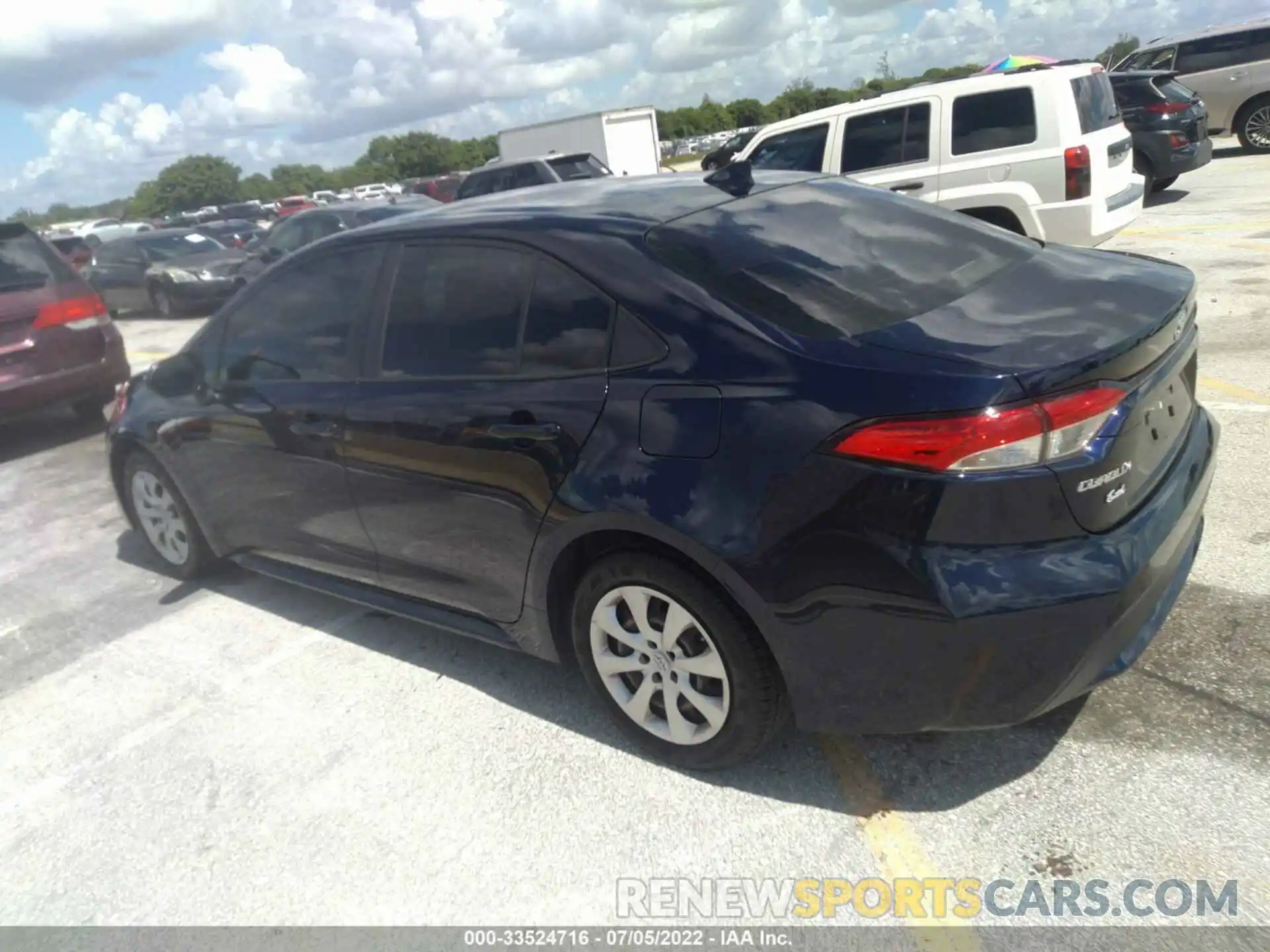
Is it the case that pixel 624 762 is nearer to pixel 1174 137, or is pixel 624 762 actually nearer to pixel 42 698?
pixel 42 698

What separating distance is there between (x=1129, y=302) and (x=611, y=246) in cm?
148

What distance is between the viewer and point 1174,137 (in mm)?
12609

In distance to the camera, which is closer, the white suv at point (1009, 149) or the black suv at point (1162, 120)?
the white suv at point (1009, 149)

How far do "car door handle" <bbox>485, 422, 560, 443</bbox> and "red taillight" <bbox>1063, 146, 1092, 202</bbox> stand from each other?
20.8 ft

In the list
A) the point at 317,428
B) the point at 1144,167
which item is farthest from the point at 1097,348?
the point at 1144,167

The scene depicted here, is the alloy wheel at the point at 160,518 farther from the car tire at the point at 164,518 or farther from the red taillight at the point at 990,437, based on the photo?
the red taillight at the point at 990,437

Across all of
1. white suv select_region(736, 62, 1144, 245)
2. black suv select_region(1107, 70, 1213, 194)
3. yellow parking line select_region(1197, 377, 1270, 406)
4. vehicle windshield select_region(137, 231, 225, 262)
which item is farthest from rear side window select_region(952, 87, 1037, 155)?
vehicle windshield select_region(137, 231, 225, 262)

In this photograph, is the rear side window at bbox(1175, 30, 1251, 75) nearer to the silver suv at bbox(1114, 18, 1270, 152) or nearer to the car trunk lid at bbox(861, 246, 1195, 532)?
the silver suv at bbox(1114, 18, 1270, 152)

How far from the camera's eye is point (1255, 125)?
16266 mm

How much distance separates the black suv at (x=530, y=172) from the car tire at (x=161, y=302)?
16.9 feet

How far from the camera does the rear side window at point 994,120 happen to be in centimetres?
796

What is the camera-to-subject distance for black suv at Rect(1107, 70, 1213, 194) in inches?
495

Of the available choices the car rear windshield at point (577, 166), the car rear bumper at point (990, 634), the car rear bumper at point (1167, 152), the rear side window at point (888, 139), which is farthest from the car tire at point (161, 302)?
the car rear bumper at point (990, 634)

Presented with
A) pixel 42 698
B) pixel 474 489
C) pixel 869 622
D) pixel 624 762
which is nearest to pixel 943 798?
pixel 869 622
